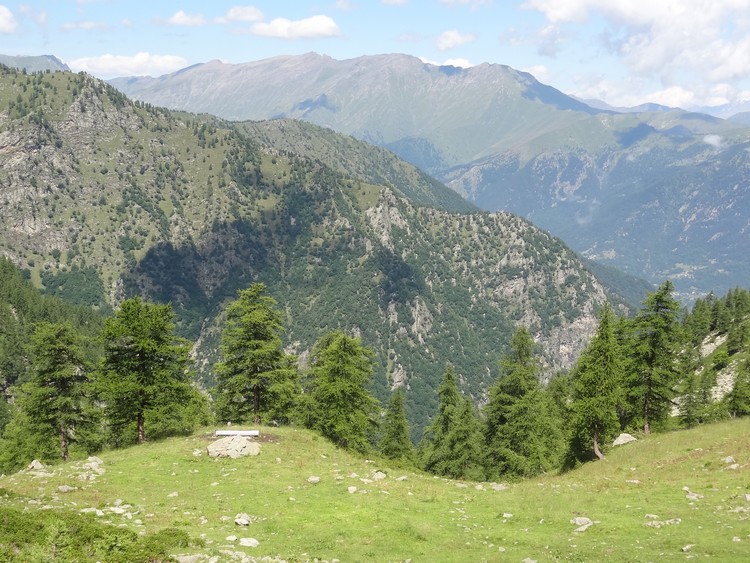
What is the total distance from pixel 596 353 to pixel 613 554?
28.3 m

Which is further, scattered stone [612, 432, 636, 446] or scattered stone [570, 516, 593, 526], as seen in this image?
scattered stone [612, 432, 636, 446]

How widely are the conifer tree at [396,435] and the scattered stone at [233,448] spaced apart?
179 feet

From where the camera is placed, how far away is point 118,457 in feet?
133

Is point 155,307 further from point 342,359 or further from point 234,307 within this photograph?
point 342,359

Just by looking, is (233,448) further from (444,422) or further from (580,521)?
(444,422)

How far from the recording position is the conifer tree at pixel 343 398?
52.1 metres

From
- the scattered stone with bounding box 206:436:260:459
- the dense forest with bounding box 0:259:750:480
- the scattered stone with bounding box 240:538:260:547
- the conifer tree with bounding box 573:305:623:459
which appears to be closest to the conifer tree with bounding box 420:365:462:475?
the dense forest with bounding box 0:259:750:480

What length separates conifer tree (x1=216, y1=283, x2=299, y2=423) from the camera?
52906 millimetres

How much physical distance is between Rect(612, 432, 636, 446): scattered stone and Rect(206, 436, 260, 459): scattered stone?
3316 centimetres

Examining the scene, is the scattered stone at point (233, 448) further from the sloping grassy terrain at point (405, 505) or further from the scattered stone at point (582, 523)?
the scattered stone at point (582, 523)

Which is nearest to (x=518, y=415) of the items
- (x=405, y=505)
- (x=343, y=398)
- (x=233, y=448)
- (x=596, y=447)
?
(x=596, y=447)

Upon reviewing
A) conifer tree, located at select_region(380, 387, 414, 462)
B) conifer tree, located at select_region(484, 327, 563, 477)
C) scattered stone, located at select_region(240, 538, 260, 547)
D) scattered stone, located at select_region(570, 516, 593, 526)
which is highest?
scattered stone, located at select_region(240, 538, 260, 547)

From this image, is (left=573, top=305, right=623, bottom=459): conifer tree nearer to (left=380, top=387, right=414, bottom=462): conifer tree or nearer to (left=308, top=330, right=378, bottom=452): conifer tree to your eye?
(left=308, top=330, right=378, bottom=452): conifer tree

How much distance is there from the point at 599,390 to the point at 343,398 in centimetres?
2386
